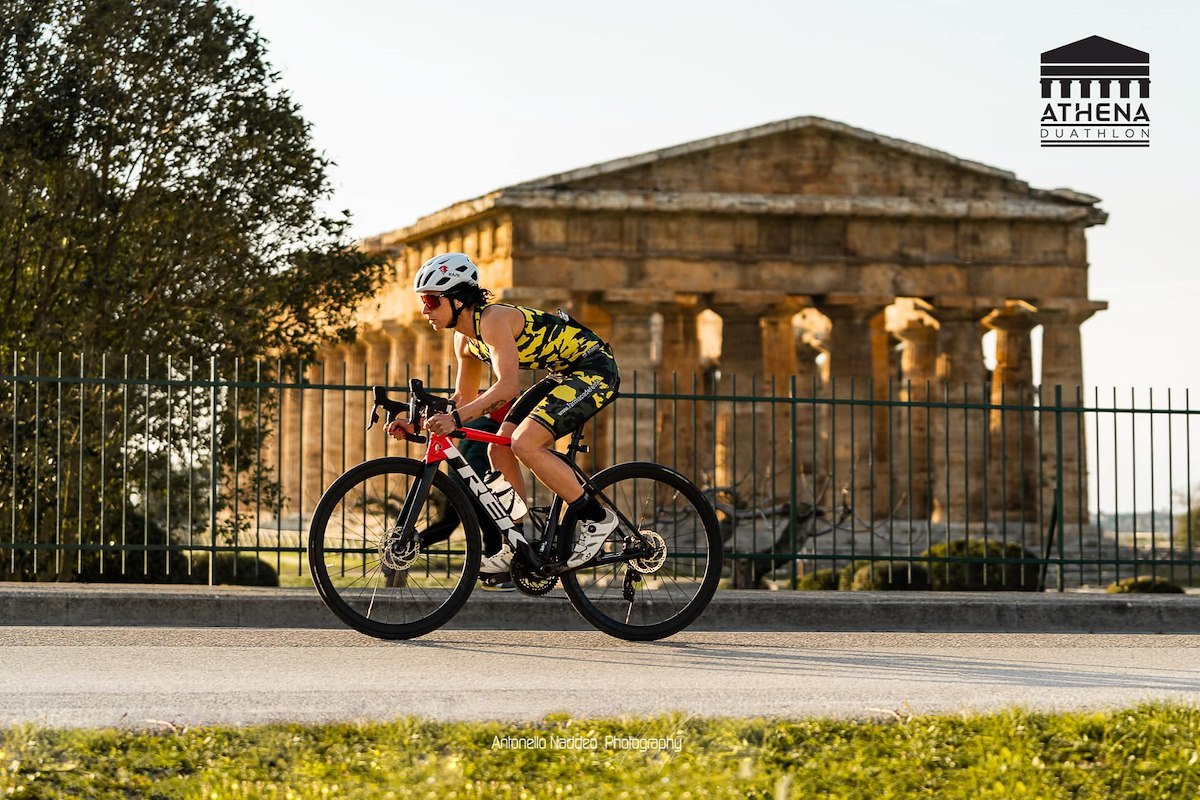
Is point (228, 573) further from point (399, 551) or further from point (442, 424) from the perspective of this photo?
point (442, 424)

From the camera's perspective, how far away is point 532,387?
7445 mm

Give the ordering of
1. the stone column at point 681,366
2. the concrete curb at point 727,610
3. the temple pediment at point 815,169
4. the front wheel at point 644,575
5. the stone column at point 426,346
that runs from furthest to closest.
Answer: the stone column at point 426,346 < the temple pediment at point 815,169 < the stone column at point 681,366 < the concrete curb at point 727,610 < the front wheel at point 644,575

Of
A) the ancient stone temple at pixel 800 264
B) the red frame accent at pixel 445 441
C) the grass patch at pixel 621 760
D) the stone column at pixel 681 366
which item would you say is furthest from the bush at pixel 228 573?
the stone column at pixel 681 366

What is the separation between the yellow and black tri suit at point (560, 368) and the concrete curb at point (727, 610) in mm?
1909

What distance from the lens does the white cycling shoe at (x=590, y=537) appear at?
7.37m

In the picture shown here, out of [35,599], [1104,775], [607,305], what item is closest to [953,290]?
[607,305]

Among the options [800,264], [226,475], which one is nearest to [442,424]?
[226,475]

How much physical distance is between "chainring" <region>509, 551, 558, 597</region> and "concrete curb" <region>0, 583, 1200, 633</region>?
1.66 m

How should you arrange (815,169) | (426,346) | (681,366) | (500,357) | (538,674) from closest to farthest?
(538,674)
(500,357)
(815,169)
(426,346)
(681,366)

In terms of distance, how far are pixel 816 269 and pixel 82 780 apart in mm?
32793

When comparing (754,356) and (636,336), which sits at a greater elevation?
(636,336)

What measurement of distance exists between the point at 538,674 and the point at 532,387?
1.23m

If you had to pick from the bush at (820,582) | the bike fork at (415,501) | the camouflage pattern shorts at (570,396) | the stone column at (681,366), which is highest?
the stone column at (681,366)

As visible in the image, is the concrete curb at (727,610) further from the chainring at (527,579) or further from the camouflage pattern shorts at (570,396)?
the camouflage pattern shorts at (570,396)
